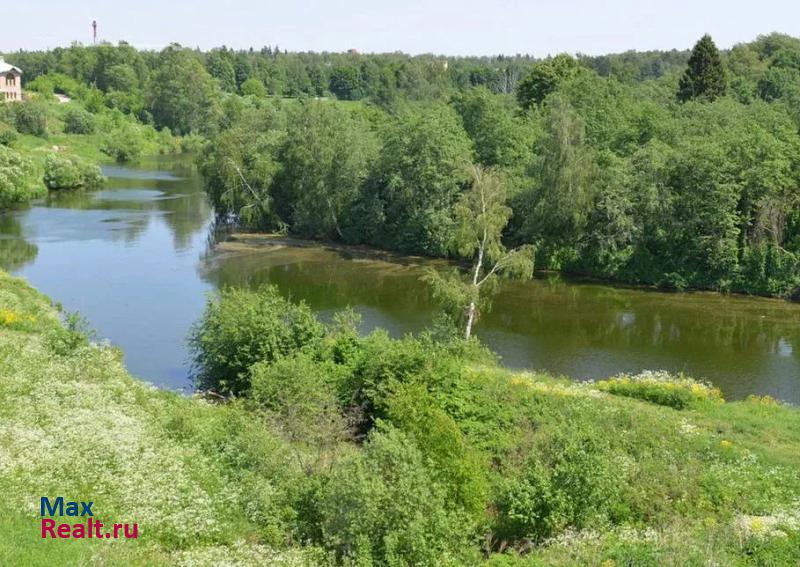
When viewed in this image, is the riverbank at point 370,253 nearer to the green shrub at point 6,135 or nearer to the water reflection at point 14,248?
the water reflection at point 14,248

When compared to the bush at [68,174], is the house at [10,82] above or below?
above

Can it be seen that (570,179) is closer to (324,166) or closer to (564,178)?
(564,178)

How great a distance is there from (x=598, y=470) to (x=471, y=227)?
22714 mm

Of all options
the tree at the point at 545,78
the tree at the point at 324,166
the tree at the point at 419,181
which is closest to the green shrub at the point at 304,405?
the tree at the point at 419,181

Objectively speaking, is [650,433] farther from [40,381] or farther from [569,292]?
[569,292]

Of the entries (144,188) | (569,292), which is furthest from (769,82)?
(144,188)

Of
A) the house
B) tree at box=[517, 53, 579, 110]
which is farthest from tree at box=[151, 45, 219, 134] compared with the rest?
tree at box=[517, 53, 579, 110]

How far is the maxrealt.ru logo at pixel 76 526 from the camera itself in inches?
634

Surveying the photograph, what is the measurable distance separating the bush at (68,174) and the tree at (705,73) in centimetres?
5970

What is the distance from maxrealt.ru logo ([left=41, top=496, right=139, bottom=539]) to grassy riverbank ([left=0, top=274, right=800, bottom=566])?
0.23m

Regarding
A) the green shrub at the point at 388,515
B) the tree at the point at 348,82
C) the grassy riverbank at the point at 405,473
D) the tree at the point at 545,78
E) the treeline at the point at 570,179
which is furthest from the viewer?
the tree at the point at 348,82

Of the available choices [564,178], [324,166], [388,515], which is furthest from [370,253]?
[388,515]

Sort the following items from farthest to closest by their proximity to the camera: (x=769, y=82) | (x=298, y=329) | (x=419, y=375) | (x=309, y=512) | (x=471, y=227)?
(x=769, y=82), (x=471, y=227), (x=298, y=329), (x=419, y=375), (x=309, y=512)

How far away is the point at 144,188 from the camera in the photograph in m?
85.6
